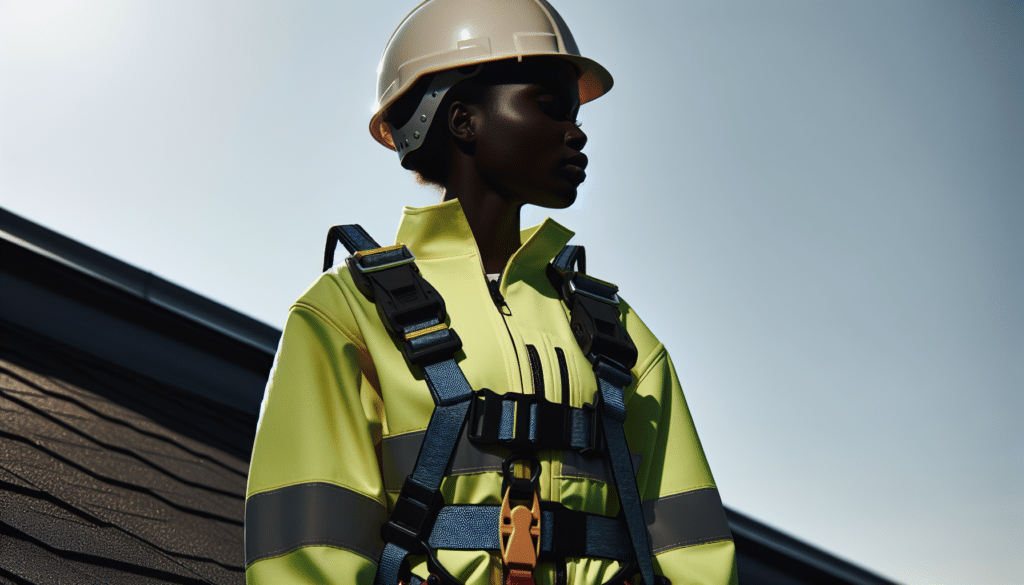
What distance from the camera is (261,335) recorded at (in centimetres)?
385

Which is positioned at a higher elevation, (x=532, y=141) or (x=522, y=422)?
(x=532, y=141)

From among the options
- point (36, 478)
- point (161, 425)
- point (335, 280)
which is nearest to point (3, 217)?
point (161, 425)

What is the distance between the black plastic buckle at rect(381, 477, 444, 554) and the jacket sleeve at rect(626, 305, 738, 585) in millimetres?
456

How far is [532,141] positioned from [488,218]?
198 millimetres

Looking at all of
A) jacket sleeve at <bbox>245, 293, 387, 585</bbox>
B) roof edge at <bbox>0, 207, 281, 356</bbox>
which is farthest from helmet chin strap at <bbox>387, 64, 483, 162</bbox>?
roof edge at <bbox>0, 207, 281, 356</bbox>

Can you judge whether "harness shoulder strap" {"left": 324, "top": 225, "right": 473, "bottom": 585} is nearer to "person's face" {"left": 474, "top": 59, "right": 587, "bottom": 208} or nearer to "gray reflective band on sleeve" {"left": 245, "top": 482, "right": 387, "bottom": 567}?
"gray reflective band on sleeve" {"left": 245, "top": 482, "right": 387, "bottom": 567}

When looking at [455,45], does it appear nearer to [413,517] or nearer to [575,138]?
Answer: [575,138]

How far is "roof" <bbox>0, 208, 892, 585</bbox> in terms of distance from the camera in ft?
7.74

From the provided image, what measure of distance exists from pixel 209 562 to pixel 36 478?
1.91 feet

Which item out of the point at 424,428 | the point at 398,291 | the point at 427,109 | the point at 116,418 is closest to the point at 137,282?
the point at 116,418

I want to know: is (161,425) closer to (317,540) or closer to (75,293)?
(75,293)

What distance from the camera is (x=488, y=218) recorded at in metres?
1.74

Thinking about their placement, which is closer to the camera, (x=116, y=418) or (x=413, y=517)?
(x=413, y=517)

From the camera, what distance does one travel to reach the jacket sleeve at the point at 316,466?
1.25 metres
